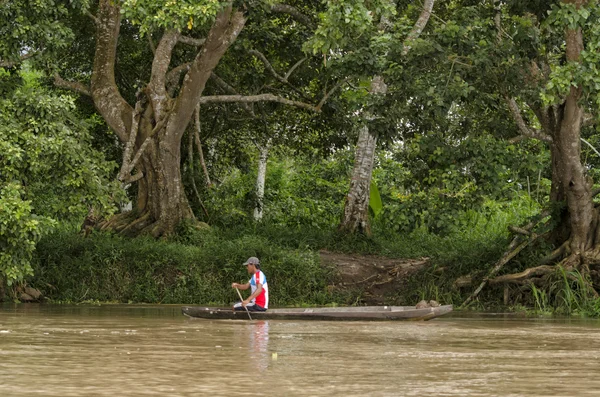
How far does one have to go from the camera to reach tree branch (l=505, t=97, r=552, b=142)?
1945cm

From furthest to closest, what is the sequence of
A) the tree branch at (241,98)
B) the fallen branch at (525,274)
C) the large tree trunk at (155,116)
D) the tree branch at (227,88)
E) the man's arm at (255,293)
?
the tree branch at (227,88) < the tree branch at (241,98) < the large tree trunk at (155,116) < the fallen branch at (525,274) < the man's arm at (255,293)

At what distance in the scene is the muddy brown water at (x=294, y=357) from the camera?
9258 millimetres

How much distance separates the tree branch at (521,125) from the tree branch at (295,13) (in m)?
6.44

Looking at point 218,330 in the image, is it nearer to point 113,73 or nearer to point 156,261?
point 156,261

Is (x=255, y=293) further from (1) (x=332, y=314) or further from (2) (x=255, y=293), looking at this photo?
(1) (x=332, y=314)

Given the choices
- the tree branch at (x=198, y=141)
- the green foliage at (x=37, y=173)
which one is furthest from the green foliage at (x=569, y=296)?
the tree branch at (x=198, y=141)

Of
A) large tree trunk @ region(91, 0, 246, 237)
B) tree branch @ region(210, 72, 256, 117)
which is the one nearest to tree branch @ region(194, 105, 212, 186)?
large tree trunk @ region(91, 0, 246, 237)

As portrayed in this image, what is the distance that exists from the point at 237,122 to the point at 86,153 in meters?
8.37

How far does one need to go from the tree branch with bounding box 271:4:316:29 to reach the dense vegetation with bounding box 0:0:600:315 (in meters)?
0.08

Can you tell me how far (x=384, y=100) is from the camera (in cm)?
2014

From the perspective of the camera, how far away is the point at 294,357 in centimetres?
1173

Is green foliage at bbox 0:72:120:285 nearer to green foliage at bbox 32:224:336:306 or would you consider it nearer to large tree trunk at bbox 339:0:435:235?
green foliage at bbox 32:224:336:306

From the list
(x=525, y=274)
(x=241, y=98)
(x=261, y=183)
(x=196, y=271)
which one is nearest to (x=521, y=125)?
(x=525, y=274)

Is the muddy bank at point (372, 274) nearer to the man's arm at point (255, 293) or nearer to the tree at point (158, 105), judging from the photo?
the tree at point (158, 105)
